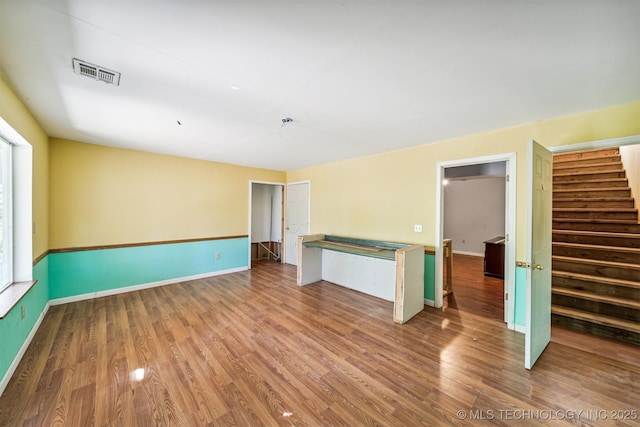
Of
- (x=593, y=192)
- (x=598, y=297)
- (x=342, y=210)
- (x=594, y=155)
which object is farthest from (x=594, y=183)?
(x=342, y=210)

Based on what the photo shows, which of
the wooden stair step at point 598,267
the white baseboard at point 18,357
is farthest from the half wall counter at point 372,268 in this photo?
the white baseboard at point 18,357

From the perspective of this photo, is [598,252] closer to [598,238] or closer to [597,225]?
[598,238]

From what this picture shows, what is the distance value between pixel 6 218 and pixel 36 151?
85 cm

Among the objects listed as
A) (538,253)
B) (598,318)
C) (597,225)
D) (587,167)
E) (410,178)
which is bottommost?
(598,318)

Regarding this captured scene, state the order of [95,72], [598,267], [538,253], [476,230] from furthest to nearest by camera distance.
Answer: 1. [476,230]
2. [598,267]
3. [538,253]
4. [95,72]

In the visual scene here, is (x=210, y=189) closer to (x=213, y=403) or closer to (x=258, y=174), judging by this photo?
(x=258, y=174)

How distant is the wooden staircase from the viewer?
107 inches

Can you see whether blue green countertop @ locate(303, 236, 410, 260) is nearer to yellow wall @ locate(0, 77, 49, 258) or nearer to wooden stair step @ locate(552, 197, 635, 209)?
wooden stair step @ locate(552, 197, 635, 209)

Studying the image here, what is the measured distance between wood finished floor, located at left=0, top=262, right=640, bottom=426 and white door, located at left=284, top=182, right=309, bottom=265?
2.71 meters

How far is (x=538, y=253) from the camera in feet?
7.06

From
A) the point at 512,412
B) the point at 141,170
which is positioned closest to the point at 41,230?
the point at 141,170

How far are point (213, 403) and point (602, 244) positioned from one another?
201 inches

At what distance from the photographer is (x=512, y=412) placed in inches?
63.9

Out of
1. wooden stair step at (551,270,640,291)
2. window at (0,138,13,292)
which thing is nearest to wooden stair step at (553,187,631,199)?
wooden stair step at (551,270,640,291)
